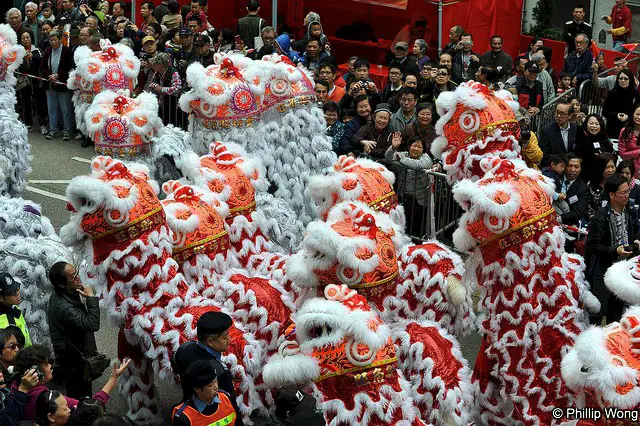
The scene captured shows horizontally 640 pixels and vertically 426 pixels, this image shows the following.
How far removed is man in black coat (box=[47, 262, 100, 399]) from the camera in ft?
21.4

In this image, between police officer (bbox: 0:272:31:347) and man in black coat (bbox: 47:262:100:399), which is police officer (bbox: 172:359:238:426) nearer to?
man in black coat (bbox: 47:262:100:399)

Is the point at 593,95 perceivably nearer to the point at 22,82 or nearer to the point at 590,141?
the point at 590,141

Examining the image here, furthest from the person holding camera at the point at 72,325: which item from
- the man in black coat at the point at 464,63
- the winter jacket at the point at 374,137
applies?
the man in black coat at the point at 464,63

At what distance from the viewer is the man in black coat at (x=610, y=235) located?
25.5 ft

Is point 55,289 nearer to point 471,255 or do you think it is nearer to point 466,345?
point 471,255

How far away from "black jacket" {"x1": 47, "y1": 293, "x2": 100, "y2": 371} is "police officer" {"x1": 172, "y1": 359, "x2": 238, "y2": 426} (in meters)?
1.62

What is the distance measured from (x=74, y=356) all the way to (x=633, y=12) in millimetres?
12121

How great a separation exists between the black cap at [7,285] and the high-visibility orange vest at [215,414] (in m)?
1.94

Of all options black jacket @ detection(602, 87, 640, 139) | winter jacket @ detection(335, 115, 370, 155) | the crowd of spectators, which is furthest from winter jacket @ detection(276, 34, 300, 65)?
black jacket @ detection(602, 87, 640, 139)

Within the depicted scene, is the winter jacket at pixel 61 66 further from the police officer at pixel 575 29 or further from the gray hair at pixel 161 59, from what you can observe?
the police officer at pixel 575 29

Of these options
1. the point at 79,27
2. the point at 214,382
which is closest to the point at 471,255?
the point at 214,382

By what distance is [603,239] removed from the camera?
781 cm

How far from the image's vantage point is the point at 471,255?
6262 millimetres

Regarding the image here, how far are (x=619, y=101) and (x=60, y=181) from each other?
6512 mm
